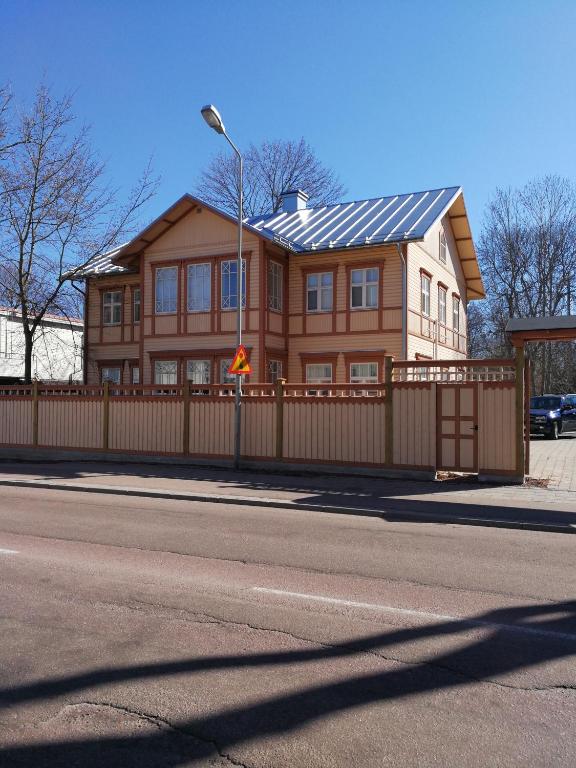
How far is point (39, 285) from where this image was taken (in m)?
28.9

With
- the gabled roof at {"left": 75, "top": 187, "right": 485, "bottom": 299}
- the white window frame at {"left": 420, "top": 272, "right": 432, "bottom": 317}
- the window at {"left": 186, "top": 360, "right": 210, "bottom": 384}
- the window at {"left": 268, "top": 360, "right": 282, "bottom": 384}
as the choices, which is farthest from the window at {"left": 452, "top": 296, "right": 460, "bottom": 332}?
the window at {"left": 186, "top": 360, "right": 210, "bottom": 384}

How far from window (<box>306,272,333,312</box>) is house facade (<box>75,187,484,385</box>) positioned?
0.12 ft

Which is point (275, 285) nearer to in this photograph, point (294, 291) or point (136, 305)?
point (294, 291)

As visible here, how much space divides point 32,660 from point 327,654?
77.1 inches

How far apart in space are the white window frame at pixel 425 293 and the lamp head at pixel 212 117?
1166cm

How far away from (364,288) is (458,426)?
1086 cm

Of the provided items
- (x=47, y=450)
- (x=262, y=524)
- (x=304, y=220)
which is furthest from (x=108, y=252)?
(x=262, y=524)

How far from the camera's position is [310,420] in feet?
51.4

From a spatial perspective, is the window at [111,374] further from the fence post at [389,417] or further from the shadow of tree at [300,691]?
the shadow of tree at [300,691]

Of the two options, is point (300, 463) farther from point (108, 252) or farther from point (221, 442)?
point (108, 252)

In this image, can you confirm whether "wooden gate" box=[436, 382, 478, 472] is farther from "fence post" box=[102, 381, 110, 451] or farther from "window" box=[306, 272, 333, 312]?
"window" box=[306, 272, 333, 312]

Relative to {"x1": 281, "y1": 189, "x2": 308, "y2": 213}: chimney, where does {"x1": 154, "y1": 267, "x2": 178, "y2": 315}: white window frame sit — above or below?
below

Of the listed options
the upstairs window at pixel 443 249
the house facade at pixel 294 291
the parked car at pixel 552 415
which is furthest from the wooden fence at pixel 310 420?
the parked car at pixel 552 415

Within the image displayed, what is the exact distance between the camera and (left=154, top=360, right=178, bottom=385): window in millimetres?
25330
